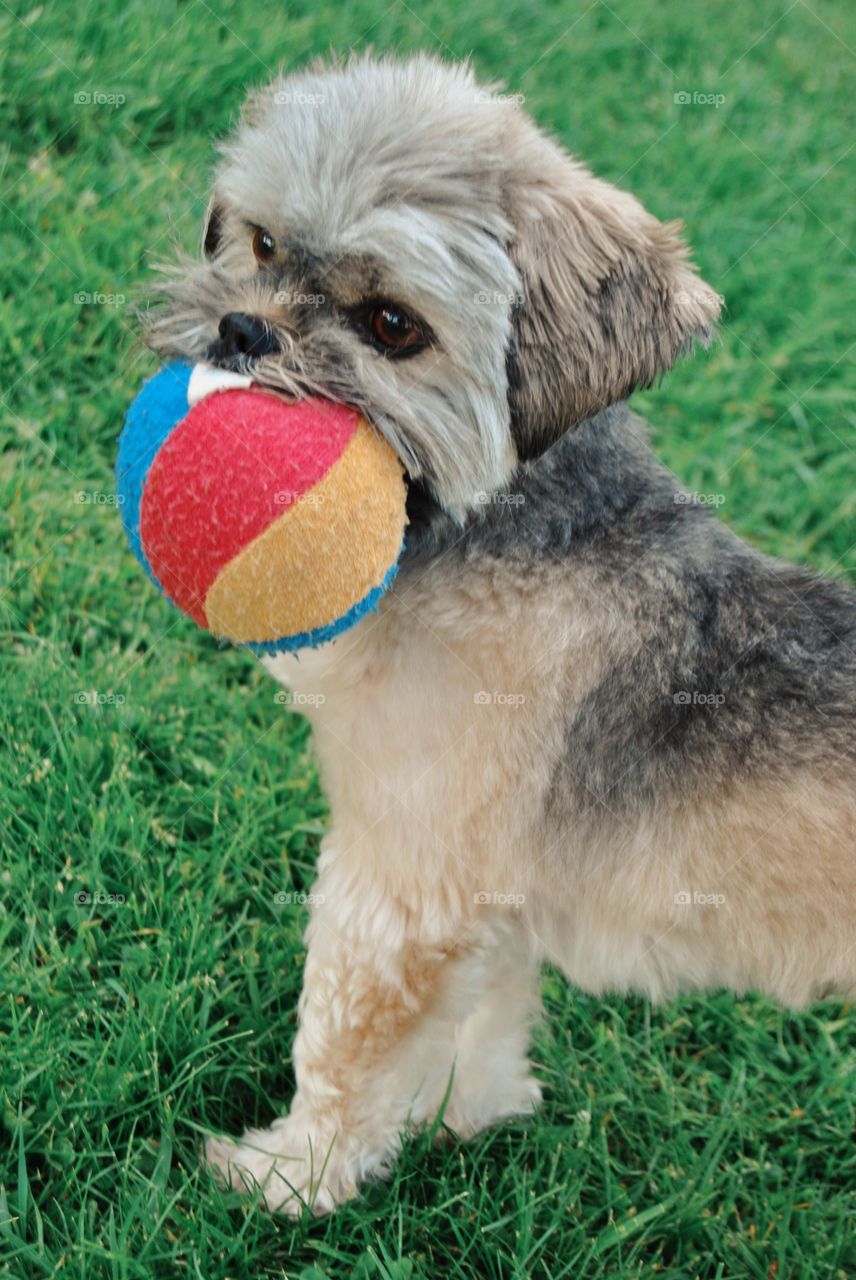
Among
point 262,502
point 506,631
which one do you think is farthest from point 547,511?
point 262,502

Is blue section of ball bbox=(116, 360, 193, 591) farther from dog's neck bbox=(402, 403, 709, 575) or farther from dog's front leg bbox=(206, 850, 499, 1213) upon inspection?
dog's front leg bbox=(206, 850, 499, 1213)

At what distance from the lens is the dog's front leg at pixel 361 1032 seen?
2646 millimetres

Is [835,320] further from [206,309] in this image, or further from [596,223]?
[206,309]

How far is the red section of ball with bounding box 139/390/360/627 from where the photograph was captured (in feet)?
7.07

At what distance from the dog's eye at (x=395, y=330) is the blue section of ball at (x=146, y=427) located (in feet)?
1.18

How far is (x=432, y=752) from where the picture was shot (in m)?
2.56

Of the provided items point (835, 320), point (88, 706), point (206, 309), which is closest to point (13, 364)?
point (88, 706)

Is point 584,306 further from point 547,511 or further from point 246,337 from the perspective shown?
point 246,337

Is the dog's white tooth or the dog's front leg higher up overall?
the dog's white tooth

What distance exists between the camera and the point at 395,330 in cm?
229

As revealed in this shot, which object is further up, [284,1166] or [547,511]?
[547,511]

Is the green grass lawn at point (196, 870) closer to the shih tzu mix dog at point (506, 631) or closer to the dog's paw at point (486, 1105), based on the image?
the dog's paw at point (486, 1105)

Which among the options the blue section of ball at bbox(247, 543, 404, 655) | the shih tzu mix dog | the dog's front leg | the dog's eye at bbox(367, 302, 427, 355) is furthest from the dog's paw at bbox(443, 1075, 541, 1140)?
the dog's eye at bbox(367, 302, 427, 355)

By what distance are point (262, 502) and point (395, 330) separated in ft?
1.40
